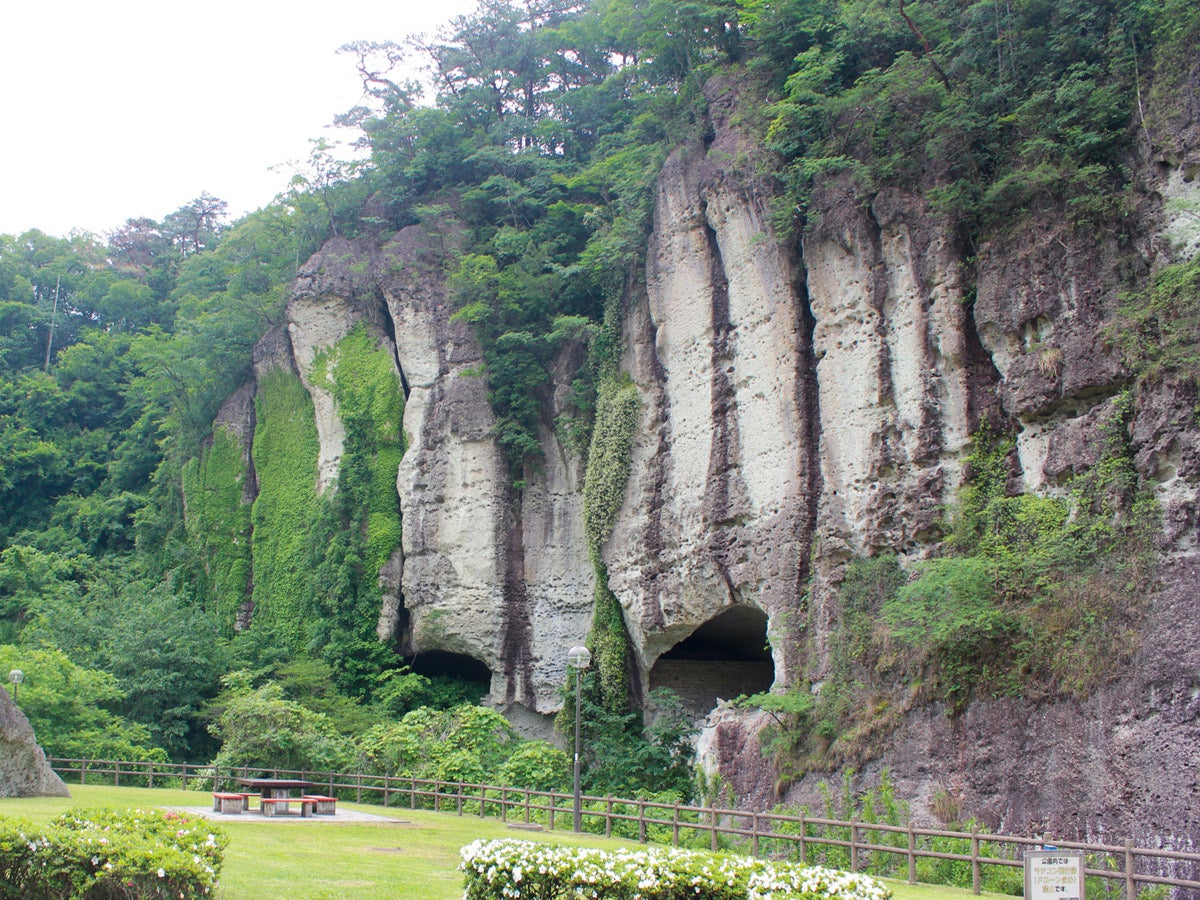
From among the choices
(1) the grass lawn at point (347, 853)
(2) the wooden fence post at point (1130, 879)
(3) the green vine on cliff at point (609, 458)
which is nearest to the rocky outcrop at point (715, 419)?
(3) the green vine on cliff at point (609, 458)

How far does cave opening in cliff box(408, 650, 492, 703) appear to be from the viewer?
3294 centimetres

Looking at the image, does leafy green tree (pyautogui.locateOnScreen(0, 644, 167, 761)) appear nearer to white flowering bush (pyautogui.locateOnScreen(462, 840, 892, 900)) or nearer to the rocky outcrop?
the rocky outcrop

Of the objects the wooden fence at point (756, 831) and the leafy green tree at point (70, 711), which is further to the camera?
the leafy green tree at point (70, 711)

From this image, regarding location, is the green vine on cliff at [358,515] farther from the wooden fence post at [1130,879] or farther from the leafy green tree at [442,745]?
the wooden fence post at [1130,879]

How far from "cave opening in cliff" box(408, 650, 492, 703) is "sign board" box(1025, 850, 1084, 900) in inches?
979

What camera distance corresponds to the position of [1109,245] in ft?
60.6

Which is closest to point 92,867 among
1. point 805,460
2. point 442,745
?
point 805,460

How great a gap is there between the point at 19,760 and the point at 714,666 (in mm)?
17000

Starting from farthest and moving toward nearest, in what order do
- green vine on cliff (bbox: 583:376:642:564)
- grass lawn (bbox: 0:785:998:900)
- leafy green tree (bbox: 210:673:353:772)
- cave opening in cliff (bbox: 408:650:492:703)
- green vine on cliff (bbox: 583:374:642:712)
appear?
cave opening in cliff (bbox: 408:650:492:703) < green vine on cliff (bbox: 583:376:642:564) < green vine on cliff (bbox: 583:374:642:712) < leafy green tree (bbox: 210:673:353:772) < grass lawn (bbox: 0:785:998:900)

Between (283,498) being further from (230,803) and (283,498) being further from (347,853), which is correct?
(347,853)

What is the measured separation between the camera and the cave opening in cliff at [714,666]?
1108 inches

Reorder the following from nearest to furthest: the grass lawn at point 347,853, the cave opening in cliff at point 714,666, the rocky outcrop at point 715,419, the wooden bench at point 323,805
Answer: the grass lawn at point 347,853, the wooden bench at point 323,805, the rocky outcrop at point 715,419, the cave opening in cliff at point 714,666

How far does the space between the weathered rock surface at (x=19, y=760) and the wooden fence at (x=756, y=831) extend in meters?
4.48

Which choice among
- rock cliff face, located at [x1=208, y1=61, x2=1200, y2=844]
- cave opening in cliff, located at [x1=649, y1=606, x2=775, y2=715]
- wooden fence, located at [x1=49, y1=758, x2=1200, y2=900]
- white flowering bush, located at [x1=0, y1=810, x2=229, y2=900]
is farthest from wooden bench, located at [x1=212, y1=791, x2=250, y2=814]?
cave opening in cliff, located at [x1=649, y1=606, x2=775, y2=715]
